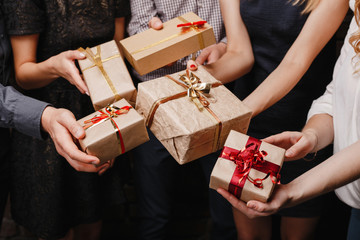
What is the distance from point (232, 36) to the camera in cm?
167

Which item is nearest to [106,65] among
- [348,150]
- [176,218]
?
[348,150]

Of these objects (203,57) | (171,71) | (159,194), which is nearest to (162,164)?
(159,194)

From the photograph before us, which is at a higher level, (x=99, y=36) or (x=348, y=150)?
(x=99, y=36)

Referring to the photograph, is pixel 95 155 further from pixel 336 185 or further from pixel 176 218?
pixel 176 218

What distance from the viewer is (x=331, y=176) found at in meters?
1.09

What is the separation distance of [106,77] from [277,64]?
84 cm

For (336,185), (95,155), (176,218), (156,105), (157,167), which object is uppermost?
(156,105)

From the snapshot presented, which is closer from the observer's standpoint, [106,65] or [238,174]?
[238,174]

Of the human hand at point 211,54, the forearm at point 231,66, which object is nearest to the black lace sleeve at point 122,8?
the human hand at point 211,54

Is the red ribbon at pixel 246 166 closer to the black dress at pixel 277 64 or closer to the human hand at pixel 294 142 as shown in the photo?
the human hand at pixel 294 142

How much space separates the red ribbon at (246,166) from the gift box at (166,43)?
0.50 m

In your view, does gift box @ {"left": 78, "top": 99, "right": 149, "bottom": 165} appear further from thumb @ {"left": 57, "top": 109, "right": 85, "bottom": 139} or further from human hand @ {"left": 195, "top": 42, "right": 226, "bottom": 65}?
human hand @ {"left": 195, "top": 42, "right": 226, "bottom": 65}

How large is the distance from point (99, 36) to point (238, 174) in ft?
3.23

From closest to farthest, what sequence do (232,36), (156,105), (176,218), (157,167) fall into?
(156,105), (232,36), (157,167), (176,218)
